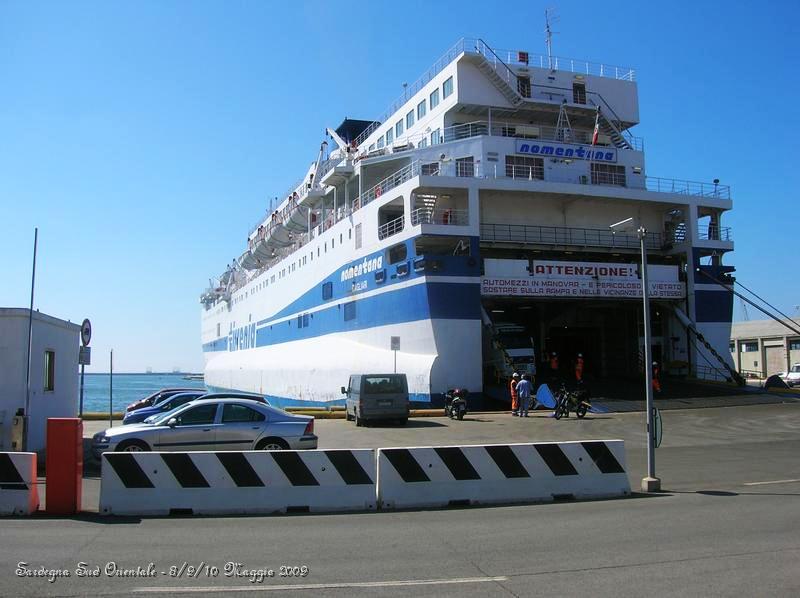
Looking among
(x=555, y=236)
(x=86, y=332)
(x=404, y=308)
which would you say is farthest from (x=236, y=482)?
(x=555, y=236)

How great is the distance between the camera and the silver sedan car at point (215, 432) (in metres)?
11.9

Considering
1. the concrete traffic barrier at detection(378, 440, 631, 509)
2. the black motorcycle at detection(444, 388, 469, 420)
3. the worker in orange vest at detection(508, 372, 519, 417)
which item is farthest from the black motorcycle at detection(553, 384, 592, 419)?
the concrete traffic barrier at detection(378, 440, 631, 509)

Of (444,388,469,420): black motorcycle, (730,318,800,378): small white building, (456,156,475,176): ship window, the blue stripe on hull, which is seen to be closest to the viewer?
(444,388,469,420): black motorcycle

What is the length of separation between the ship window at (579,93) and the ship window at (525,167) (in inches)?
199

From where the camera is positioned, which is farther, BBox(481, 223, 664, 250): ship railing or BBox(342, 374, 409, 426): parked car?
BBox(481, 223, 664, 250): ship railing

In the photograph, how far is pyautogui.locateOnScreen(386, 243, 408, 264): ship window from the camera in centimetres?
2945

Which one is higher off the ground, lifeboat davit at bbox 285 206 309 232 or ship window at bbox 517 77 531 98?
ship window at bbox 517 77 531 98

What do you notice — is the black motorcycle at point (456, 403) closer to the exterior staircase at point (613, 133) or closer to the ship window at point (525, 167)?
the ship window at point (525, 167)

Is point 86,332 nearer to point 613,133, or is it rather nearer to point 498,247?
point 498,247

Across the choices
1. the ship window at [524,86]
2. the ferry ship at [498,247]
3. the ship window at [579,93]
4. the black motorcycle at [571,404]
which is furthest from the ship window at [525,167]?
the black motorcycle at [571,404]

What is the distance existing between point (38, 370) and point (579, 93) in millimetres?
28461

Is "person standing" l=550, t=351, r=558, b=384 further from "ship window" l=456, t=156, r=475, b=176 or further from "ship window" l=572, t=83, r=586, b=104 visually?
"ship window" l=572, t=83, r=586, b=104

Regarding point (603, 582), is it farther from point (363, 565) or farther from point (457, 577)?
point (363, 565)

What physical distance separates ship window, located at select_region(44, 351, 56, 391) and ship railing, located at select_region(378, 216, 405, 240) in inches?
653
